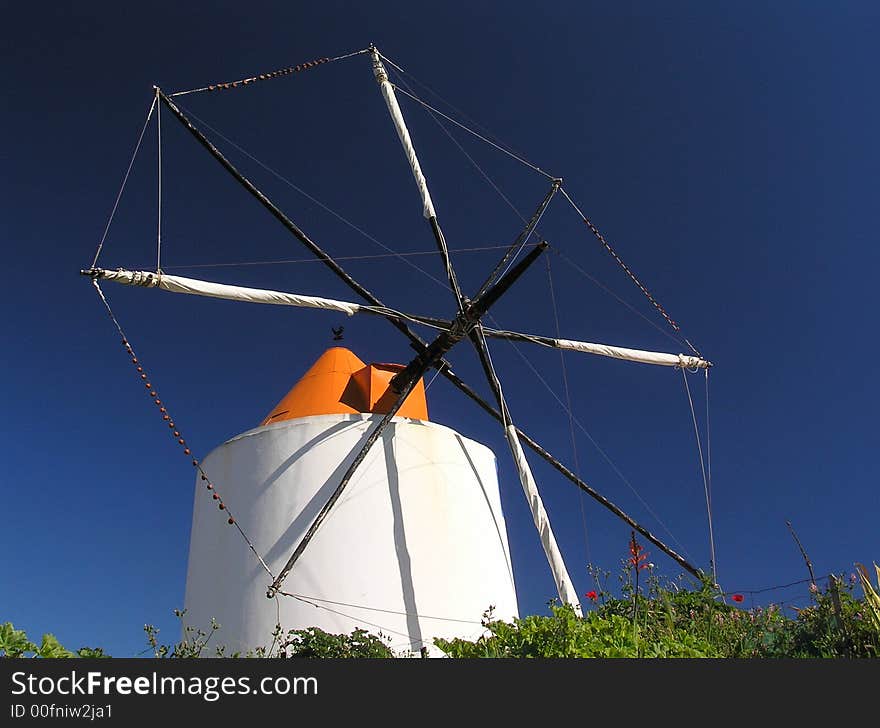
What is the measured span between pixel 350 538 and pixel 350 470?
96 cm

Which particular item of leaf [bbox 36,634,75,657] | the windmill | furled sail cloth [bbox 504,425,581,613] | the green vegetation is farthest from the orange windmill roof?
leaf [bbox 36,634,75,657]

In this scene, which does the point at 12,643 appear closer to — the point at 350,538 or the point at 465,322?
the point at 350,538

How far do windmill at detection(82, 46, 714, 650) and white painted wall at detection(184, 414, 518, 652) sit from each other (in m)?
0.02

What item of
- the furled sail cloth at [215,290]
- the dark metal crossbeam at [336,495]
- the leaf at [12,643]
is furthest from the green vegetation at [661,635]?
the furled sail cloth at [215,290]

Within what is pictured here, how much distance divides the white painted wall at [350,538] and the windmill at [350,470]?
0.02 meters

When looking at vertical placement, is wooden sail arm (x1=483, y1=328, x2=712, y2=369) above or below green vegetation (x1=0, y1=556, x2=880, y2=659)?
above

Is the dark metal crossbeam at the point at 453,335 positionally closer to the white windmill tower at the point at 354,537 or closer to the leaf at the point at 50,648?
the white windmill tower at the point at 354,537

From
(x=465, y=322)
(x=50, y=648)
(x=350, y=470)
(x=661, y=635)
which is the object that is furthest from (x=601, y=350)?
(x=50, y=648)

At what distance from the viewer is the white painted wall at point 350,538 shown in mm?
9297

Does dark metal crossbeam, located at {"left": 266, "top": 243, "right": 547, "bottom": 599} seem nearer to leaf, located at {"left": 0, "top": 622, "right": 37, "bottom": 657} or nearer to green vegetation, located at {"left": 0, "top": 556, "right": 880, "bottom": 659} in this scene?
green vegetation, located at {"left": 0, "top": 556, "right": 880, "bottom": 659}

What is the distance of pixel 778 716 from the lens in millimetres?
2812

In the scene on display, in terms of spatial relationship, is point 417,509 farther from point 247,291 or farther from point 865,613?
point 865,613

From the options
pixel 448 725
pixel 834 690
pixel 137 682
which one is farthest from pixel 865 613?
pixel 137 682

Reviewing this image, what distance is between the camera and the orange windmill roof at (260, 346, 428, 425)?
11.7 m
